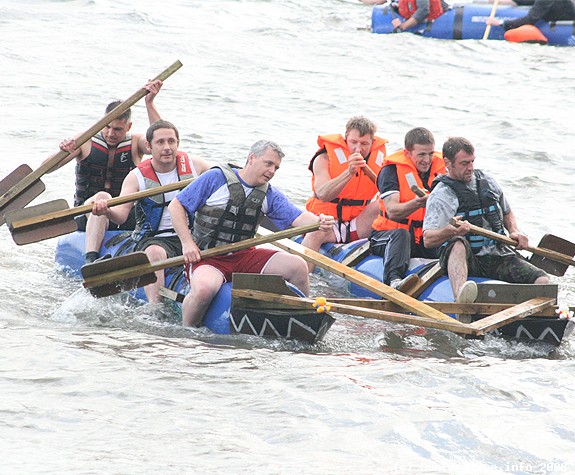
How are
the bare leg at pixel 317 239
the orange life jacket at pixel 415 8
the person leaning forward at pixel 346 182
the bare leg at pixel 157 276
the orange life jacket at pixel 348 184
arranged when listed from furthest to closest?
the orange life jacket at pixel 415 8, the bare leg at pixel 317 239, the orange life jacket at pixel 348 184, the person leaning forward at pixel 346 182, the bare leg at pixel 157 276

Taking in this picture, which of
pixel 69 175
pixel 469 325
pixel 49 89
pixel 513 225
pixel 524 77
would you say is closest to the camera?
pixel 469 325

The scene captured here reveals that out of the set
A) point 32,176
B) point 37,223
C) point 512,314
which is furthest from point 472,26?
point 512,314

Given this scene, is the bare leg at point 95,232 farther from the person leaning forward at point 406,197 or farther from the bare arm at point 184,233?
the person leaning forward at point 406,197

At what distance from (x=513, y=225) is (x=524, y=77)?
10413 mm

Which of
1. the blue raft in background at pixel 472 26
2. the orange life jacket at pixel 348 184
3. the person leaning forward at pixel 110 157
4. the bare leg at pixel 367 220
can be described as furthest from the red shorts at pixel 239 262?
the blue raft in background at pixel 472 26

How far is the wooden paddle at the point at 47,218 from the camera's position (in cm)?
663

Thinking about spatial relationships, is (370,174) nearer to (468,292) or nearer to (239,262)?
(239,262)

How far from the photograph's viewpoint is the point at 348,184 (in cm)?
766

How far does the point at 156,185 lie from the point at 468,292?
7.35 feet

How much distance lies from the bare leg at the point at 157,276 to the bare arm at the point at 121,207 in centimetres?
40

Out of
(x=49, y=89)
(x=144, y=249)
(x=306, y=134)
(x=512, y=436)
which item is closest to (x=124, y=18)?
(x=49, y=89)

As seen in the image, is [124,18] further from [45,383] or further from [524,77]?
[45,383]

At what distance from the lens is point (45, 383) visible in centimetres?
492

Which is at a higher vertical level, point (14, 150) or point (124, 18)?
point (124, 18)
